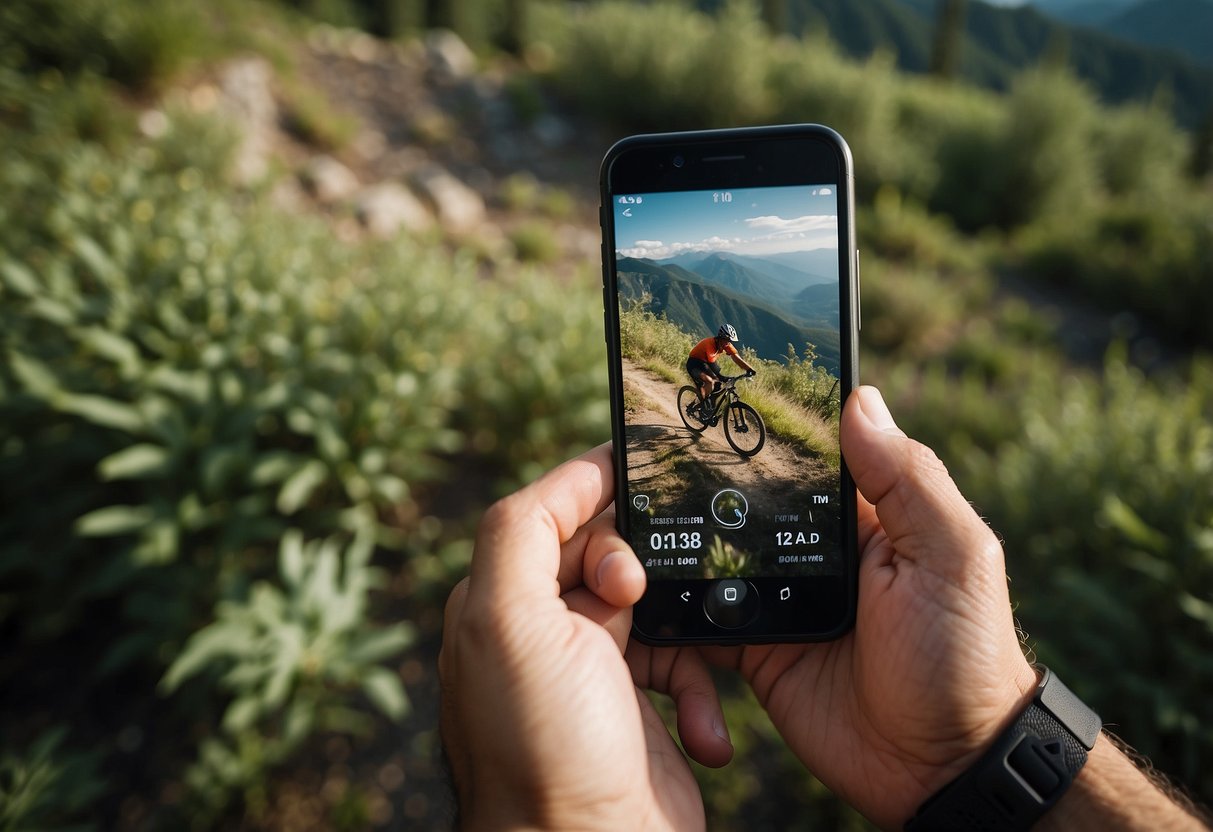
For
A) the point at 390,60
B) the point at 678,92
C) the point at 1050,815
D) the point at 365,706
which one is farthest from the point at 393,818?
the point at 390,60

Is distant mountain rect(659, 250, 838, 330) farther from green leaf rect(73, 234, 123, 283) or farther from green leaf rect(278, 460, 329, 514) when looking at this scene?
green leaf rect(73, 234, 123, 283)

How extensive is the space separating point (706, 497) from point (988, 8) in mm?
26455

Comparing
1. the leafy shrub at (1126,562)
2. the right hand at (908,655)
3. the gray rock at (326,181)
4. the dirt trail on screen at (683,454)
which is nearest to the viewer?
the right hand at (908,655)

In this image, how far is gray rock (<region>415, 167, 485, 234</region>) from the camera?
639cm

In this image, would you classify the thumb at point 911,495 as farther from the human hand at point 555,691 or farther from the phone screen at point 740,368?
the human hand at point 555,691

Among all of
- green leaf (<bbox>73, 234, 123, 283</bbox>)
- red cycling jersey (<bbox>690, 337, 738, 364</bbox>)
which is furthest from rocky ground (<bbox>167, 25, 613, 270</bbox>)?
red cycling jersey (<bbox>690, 337, 738, 364</bbox>)

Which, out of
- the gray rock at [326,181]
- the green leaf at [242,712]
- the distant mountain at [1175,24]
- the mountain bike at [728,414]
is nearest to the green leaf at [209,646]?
the green leaf at [242,712]

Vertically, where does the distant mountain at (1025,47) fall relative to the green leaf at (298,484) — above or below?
above

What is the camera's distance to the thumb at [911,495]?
1238 millimetres

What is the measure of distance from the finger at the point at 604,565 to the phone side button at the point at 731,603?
0.60 feet

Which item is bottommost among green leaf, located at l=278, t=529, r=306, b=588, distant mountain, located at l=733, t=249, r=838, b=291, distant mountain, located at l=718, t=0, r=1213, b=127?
green leaf, located at l=278, t=529, r=306, b=588

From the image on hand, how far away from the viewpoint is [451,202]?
650cm

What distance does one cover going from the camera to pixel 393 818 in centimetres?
214

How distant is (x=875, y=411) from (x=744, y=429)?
27cm
